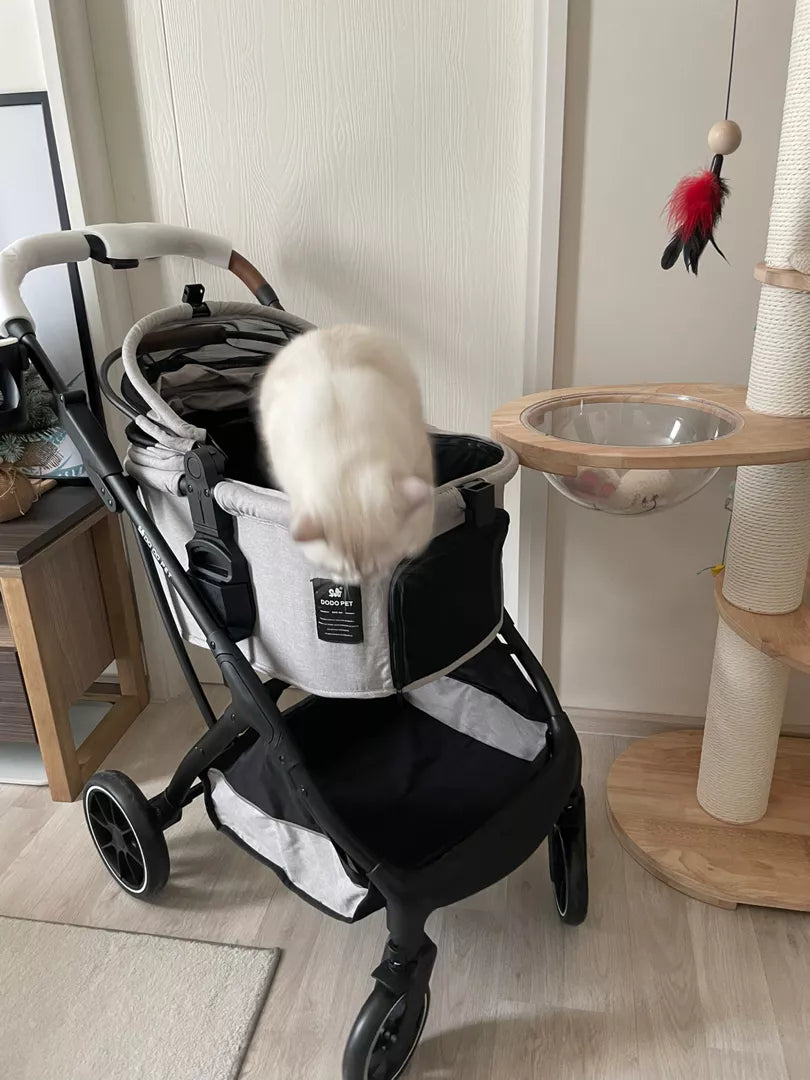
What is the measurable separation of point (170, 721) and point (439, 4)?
5.29ft

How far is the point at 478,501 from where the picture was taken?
1.02 metres

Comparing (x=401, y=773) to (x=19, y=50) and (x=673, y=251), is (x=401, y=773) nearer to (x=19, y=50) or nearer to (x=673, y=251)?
(x=673, y=251)

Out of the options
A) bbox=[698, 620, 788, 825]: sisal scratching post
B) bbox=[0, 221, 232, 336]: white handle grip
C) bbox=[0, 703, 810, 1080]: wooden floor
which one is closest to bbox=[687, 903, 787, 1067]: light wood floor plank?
bbox=[0, 703, 810, 1080]: wooden floor

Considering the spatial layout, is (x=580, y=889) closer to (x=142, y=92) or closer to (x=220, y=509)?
(x=220, y=509)

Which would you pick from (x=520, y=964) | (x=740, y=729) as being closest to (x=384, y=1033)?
(x=520, y=964)

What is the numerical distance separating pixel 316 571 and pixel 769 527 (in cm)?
79

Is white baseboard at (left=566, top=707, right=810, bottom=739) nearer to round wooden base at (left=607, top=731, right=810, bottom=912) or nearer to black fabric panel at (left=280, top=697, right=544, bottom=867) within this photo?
round wooden base at (left=607, top=731, right=810, bottom=912)

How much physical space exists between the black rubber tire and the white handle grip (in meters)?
1.09

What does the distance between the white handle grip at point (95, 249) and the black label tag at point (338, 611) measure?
2.08ft

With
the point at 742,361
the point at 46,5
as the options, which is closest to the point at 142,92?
the point at 46,5

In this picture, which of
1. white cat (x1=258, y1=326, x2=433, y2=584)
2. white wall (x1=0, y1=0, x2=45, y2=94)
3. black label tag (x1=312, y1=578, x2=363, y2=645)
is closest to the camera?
white cat (x1=258, y1=326, x2=433, y2=584)

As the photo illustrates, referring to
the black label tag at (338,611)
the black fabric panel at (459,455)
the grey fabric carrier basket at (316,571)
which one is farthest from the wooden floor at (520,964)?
the black fabric panel at (459,455)

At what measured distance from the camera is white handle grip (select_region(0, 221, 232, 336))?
119 cm

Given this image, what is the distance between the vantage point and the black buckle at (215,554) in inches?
40.8
